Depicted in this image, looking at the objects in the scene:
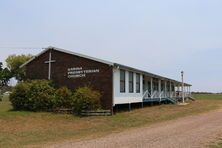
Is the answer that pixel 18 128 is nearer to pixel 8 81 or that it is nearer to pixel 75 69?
pixel 75 69

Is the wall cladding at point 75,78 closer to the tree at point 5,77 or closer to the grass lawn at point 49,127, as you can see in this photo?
the grass lawn at point 49,127

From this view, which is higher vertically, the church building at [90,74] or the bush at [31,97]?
the church building at [90,74]

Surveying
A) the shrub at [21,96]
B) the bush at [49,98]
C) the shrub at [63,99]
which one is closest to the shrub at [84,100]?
the bush at [49,98]

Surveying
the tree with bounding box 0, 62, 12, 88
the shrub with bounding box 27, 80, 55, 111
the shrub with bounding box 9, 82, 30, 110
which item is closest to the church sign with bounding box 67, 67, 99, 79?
the shrub with bounding box 27, 80, 55, 111

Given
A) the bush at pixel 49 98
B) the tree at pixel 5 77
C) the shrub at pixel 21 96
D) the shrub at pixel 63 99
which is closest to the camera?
the bush at pixel 49 98

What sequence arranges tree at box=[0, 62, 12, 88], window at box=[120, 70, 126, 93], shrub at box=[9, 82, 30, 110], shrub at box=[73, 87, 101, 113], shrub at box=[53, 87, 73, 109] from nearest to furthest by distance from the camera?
shrub at box=[73, 87, 101, 113], shrub at box=[9, 82, 30, 110], shrub at box=[53, 87, 73, 109], window at box=[120, 70, 126, 93], tree at box=[0, 62, 12, 88]

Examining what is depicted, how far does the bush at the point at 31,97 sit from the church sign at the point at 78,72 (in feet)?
8.75

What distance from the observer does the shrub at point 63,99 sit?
28.6 metres

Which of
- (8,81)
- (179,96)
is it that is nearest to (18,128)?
(179,96)

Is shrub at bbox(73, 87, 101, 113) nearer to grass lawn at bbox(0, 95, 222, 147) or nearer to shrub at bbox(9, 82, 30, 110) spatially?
grass lawn at bbox(0, 95, 222, 147)

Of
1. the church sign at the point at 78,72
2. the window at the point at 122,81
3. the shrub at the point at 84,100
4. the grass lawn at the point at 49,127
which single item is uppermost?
the church sign at the point at 78,72

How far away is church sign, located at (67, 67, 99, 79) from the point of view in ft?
97.1

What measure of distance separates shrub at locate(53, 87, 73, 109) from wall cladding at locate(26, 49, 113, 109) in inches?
47.3

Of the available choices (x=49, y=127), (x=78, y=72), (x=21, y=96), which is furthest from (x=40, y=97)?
(x=49, y=127)
